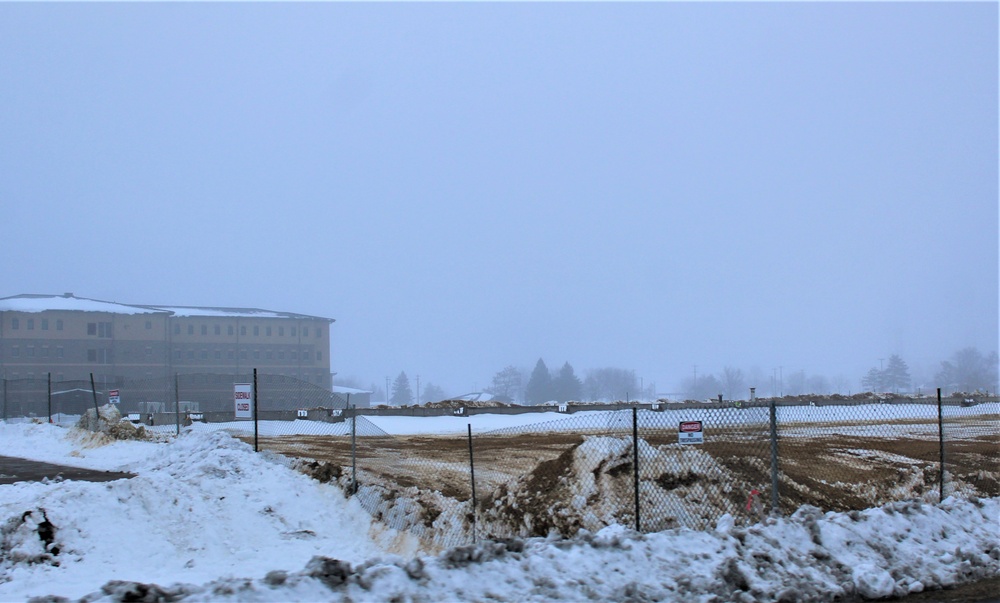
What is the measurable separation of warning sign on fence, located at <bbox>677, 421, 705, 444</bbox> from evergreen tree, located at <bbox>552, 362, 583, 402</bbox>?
124m

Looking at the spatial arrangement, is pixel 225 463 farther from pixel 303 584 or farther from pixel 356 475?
pixel 303 584

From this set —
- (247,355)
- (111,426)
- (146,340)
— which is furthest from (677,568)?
(247,355)

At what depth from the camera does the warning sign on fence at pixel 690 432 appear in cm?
917

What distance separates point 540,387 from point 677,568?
5090 inches

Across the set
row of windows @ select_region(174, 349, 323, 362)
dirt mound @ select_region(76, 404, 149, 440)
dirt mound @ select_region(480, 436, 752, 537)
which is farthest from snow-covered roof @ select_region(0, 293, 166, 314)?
dirt mound @ select_region(480, 436, 752, 537)

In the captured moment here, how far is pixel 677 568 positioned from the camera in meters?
6.82

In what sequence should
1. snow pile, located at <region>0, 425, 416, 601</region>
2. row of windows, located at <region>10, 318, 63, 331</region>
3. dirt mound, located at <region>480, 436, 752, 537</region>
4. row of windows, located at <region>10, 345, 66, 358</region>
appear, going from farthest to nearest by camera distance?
row of windows, located at <region>10, 318, 63, 331</region>, row of windows, located at <region>10, 345, 66, 358</region>, dirt mound, located at <region>480, 436, 752, 537</region>, snow pile, located at <region>0, 425, 416, 601</region>

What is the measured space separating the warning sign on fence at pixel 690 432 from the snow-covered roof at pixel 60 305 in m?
83.8

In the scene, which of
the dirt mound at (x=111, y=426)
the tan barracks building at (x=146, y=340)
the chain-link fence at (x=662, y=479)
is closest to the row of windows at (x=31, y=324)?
the tan barracks building at (x=146, y=340)

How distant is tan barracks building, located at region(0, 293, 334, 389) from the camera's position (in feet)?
252

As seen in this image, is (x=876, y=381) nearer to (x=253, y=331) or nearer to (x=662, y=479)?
(x=253, y=331)

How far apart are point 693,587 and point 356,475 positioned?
8.42 m

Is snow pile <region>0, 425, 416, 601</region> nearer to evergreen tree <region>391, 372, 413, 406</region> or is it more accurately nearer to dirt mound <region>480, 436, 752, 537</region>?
dirt mound <region>480, 436, 752, 537</region>

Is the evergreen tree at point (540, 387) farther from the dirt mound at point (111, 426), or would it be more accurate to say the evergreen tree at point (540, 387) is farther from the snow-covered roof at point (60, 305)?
the dirt mound at point (111, 426)
